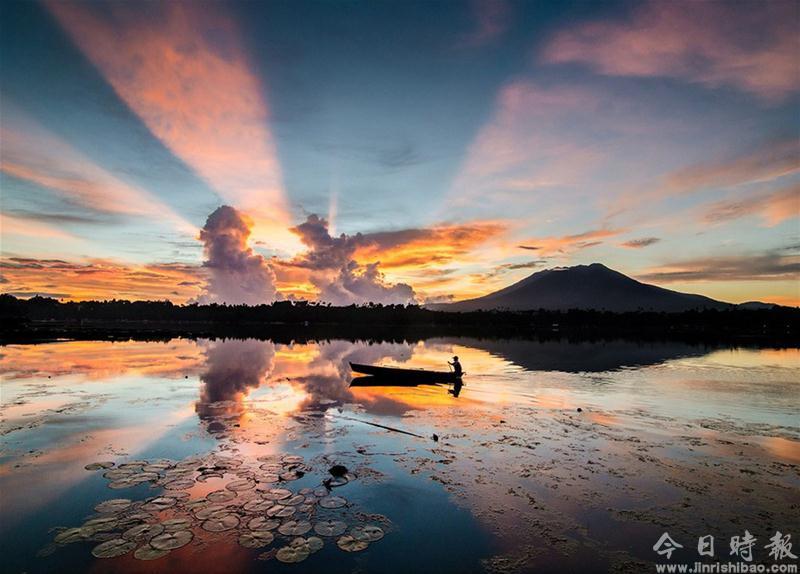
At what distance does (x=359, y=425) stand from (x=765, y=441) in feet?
58.9

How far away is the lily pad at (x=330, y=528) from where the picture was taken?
32.2ft

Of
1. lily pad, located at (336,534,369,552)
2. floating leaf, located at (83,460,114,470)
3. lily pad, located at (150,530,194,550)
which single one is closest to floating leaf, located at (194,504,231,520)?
lily pad, located at (150,530,194,550)

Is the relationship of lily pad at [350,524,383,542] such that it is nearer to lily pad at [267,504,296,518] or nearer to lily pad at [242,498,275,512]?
lily pad at [267,504,296,518]

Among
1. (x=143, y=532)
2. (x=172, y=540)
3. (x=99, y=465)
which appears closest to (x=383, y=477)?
(x=172, y=540)

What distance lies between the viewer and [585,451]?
16.5m

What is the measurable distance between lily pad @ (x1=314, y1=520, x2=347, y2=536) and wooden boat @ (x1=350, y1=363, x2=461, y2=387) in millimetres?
21600

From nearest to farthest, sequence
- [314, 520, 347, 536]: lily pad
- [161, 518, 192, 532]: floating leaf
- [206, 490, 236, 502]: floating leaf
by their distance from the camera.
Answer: [161, 518, 192, 532]: floating leaf → [314, 520, 347, 536]: lily pad → [206, 490, 236, 502]: floating leaf

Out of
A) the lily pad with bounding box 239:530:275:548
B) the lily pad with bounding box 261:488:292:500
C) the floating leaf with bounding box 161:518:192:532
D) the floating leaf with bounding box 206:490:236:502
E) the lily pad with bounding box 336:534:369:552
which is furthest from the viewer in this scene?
the lily pad with bounding box 261:488:292:500

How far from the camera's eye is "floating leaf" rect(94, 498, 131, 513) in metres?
10.6

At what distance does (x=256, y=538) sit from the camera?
944 centimetres

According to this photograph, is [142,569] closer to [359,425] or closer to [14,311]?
[359,425]

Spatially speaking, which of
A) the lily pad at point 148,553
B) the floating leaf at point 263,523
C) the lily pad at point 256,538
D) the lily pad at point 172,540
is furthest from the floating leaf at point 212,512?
the lily pad at point 148,553

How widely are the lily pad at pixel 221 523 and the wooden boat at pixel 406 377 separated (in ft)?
72.4

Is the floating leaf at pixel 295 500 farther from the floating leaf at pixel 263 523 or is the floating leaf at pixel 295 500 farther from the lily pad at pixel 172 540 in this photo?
the lily pad at pixel 172 540
